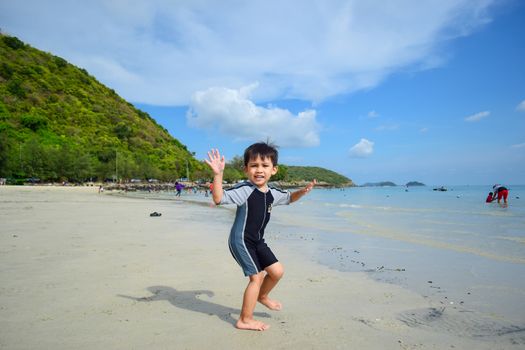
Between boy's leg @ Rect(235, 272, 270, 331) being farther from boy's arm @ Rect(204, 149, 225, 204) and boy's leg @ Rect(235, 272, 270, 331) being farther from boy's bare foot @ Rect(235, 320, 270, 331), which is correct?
boy's arm @ Rect(204, 149, 225, 204)

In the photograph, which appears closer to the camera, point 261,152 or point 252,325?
point 252,325

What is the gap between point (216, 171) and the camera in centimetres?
309

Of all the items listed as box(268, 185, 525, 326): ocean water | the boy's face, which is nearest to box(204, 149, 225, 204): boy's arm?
the boy's face

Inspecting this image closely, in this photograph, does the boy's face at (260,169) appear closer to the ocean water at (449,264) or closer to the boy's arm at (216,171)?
the boy's arm at (216,171)

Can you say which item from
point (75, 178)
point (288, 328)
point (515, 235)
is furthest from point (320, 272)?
point (75, 178)

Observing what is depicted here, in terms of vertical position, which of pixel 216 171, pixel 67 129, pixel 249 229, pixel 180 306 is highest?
pixel 67 129

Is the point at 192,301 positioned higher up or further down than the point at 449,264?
further down

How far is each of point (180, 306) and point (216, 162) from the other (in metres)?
1.56

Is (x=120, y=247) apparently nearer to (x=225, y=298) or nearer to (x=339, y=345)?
(x=225, y=298)

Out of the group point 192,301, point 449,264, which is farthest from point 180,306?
point 449,264

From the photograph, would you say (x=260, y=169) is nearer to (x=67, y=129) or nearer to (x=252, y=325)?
(x=252, y=325)

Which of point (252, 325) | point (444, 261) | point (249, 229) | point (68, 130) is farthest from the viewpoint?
point (68, 130)

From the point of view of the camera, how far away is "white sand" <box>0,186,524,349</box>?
270cm

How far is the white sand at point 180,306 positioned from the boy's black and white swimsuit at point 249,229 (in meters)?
0.56
